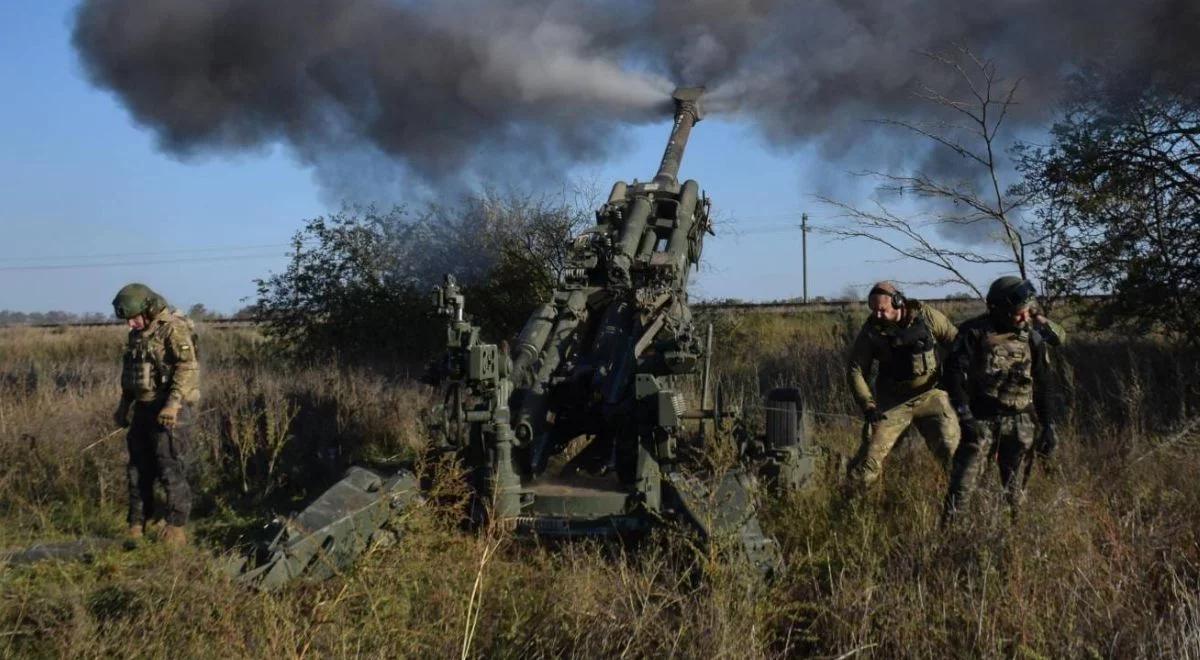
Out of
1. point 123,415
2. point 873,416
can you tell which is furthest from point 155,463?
point 873,416

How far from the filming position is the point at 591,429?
7.87 metres

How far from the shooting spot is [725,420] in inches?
303

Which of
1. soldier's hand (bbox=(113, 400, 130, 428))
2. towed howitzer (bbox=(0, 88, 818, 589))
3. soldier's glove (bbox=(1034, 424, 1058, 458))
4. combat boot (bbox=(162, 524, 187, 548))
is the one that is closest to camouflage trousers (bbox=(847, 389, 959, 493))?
towed howitzer (bbox=(0, 88, 818, 589))

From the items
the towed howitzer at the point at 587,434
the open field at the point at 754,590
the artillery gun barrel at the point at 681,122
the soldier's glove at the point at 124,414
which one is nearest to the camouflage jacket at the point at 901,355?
the open field at the point at 754,590

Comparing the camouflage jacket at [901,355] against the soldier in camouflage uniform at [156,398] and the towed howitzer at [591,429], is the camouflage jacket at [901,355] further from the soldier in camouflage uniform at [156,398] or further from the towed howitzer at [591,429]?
the soldier in camouflage uniform at [156,398]

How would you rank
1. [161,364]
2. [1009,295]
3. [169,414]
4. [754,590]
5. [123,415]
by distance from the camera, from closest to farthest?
[754,590], [1009,295], [169,414], [161,364], [123,415]

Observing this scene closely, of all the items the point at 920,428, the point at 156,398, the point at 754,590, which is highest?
the point at 156,398

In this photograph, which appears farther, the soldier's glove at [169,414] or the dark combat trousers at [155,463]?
the dark combat trousers at [155,463]

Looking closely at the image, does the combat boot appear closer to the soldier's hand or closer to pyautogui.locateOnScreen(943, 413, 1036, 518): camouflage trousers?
the soldier's hand

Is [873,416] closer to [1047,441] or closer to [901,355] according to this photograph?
[901,355]

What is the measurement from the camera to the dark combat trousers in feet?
23.0

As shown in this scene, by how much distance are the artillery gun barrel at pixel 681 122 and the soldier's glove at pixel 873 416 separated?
4385 millimetres

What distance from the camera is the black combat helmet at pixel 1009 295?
19.2 feet

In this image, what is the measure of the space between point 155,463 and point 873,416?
482cm
